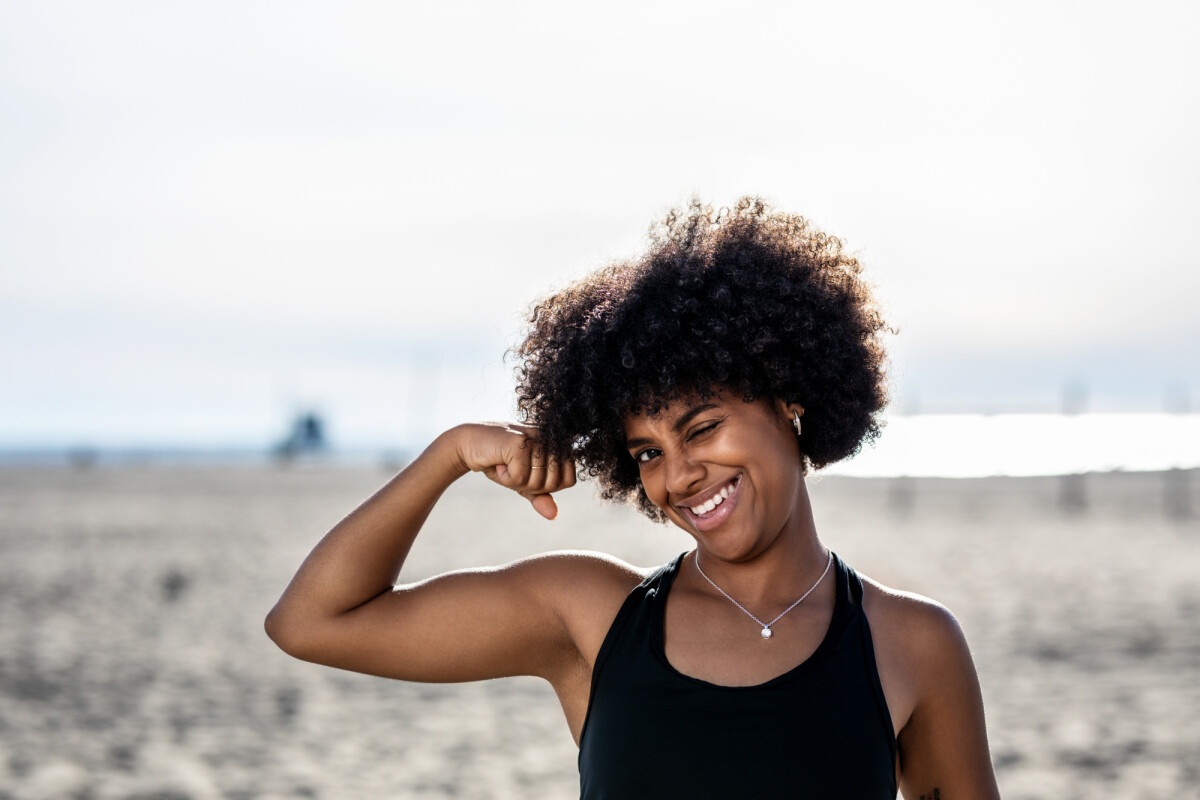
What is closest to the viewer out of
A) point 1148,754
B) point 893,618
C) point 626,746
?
point 626,746

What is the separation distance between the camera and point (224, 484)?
38.9 m

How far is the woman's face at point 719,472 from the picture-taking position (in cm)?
222

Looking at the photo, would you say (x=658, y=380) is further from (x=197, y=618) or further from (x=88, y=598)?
(x=88, y=598)

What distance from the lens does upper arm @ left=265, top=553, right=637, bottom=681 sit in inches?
90.2

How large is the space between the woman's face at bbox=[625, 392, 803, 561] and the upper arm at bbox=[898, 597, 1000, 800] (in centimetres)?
35

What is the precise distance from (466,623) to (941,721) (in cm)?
94

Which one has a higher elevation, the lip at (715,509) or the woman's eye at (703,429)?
the woman's eye at (703,429)

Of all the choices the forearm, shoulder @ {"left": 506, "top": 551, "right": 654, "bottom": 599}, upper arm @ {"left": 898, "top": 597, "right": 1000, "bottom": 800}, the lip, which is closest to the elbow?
the forearm

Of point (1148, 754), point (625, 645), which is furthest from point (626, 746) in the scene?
point (1148, 754)

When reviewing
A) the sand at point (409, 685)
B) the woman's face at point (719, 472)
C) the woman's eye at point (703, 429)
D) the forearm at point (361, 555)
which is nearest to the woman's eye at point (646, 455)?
the woman's face at point (719, 472)

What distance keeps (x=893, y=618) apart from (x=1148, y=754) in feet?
17.2

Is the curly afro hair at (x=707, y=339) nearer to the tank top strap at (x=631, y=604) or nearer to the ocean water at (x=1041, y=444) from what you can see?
the tank top strap at (x=631, y=604)

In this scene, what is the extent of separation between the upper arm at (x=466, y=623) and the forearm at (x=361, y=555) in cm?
2

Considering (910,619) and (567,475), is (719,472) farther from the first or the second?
(910,619)
